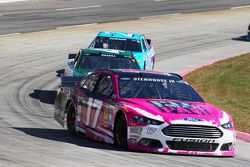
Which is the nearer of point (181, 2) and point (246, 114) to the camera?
point (246, 114)

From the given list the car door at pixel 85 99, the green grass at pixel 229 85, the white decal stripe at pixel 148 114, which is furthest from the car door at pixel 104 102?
the green grass at pixel 229 85

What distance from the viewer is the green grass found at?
21297 millimetres

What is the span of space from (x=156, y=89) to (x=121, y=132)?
4.58ft

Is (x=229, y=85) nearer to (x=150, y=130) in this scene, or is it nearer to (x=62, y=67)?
(x=62, y=67)

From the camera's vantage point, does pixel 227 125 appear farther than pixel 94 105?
No

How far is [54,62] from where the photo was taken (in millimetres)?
31734

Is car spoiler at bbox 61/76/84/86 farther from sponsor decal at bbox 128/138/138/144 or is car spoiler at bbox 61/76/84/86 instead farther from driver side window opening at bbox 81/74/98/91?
sponsor decal at bbox 128/138/138/144

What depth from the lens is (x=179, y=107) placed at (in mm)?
14773

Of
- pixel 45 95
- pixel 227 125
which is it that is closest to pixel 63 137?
pixel 227 125

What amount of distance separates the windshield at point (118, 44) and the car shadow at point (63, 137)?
1066 cm

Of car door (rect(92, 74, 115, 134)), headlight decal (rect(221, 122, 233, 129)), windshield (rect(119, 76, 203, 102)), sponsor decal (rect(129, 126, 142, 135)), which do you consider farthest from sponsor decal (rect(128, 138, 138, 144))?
headlight decal (rect(221, 122, 233, 129))

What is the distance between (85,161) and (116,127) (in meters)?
2.03

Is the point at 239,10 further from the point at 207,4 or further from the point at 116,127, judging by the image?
the point at 116,127

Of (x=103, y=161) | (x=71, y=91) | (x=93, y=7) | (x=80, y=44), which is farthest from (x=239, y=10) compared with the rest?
(x=103, y=161)
